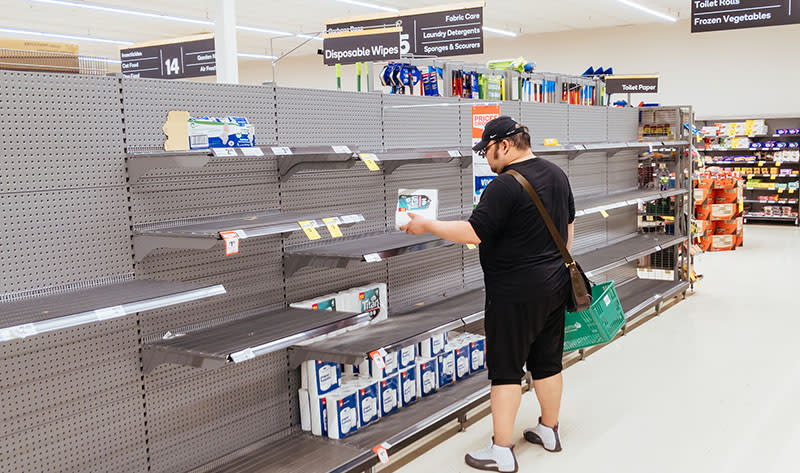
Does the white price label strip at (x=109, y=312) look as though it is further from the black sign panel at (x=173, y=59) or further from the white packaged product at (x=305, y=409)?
the black sign panel at (x=173, y=59)

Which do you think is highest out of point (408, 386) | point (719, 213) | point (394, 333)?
point (394, 333)

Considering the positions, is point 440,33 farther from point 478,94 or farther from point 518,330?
point 518,330

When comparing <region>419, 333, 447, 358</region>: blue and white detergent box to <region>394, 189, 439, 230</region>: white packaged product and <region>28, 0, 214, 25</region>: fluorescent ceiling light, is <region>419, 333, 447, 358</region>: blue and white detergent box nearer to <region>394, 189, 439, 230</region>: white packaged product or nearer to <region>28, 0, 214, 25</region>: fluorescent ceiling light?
<region>394, 189, 439, 230</region>: white packaged product

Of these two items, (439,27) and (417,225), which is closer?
(417,225)

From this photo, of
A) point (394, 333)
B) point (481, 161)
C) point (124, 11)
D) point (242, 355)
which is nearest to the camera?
point (242, 355)

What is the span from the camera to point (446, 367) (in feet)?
14.3

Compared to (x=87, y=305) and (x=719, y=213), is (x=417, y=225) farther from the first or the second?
(x=719, y=213)

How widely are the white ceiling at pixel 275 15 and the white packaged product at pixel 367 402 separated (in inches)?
372

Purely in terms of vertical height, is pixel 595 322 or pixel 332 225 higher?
pixel 332 225

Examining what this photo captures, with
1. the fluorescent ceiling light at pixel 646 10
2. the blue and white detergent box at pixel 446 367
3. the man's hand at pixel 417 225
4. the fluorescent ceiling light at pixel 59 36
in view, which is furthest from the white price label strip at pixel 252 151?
the fluorescent ceiling light at pixel 59 36

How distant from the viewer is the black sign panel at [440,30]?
26.8 feet

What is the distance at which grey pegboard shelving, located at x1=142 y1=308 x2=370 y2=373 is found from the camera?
9.14 feet

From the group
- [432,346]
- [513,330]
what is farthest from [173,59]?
[513,330]

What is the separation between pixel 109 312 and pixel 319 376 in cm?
145
